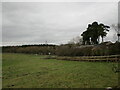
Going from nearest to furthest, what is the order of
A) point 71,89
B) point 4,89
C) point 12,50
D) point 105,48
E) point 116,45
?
point 71,89 < point 4,89 < point 116,45 < point 105,48 < point 12,50

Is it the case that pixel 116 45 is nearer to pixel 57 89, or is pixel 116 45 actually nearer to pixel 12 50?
pixel 57 89

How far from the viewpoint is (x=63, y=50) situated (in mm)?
44062

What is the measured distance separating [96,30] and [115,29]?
19.2ft

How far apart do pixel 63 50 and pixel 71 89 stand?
3617 centimetres

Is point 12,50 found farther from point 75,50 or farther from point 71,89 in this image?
point 71,89

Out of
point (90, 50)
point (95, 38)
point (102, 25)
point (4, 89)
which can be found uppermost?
point (102, 25)

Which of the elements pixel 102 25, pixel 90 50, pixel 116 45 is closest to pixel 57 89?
pixel 116 45

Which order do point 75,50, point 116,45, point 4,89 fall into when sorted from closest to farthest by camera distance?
point 4,89, point 116,45, point 75,50

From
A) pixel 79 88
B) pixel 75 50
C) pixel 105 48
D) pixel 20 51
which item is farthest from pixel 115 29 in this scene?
pixel 20 51

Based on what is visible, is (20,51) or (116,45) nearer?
(116,45)

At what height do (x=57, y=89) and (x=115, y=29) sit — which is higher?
(x=115, y=29)

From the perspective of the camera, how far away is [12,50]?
98.2 metres

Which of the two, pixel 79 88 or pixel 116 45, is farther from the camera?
pixel 116 45

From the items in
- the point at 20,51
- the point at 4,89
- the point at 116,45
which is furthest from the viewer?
the point at 20,51
